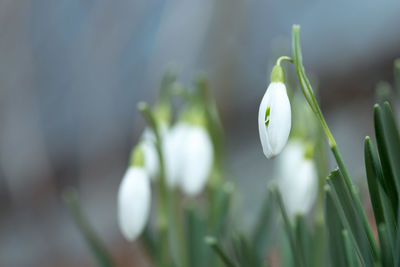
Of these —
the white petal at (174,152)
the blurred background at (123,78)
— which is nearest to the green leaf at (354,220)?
the white petal at (174,152)

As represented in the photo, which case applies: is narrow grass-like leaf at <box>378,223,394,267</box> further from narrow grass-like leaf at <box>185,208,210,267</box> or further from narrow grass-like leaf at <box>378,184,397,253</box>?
narrow grass-like leaf at <box>185,208,210,267</box>

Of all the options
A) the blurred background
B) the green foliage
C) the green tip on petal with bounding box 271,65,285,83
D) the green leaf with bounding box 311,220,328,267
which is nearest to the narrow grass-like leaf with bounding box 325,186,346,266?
the green foliage

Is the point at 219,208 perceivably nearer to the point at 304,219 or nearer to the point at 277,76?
the point at 304,219

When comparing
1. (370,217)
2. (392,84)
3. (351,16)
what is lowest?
(370,217)

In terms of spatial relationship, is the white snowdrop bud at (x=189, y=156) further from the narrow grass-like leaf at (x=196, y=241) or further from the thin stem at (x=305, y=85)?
the thin stem at (x=305, y=85)

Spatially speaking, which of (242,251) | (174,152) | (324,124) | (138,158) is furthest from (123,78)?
(324,124)

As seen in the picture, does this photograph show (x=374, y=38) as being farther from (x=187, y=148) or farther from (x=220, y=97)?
(x=187, y=148)

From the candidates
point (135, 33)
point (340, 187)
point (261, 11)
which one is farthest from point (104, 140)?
point (340, 187)
